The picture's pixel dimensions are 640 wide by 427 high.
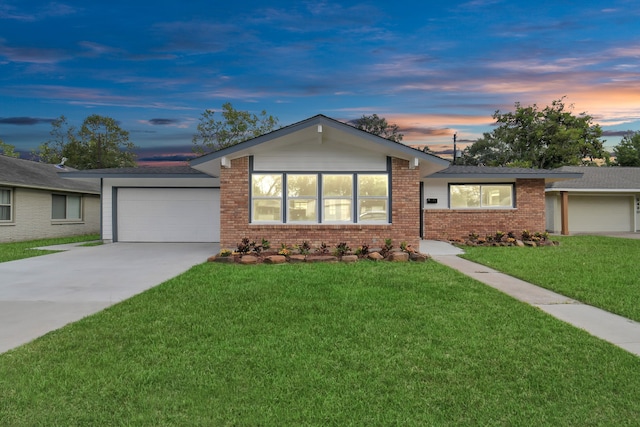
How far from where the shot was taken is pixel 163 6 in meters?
14.8

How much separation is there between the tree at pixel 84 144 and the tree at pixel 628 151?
50.7m

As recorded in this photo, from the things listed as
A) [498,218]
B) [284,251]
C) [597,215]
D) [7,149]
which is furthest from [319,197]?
[7,149]

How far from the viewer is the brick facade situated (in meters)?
16.2

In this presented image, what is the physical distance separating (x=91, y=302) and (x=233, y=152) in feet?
19.5

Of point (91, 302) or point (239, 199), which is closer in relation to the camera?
point (91, 302)

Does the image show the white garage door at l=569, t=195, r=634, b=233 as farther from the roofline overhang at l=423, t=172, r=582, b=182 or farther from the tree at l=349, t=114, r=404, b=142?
the tree at l=349, t=114, r=404, b=142

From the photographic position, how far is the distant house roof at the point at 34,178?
15992 mm

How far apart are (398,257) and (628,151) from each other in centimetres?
3988

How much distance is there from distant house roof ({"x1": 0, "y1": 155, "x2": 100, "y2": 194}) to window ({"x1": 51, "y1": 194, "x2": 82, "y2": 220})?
0.61 metres

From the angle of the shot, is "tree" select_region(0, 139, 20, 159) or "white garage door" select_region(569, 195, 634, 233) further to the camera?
"tree" select_region(0, 139, 20, 159)

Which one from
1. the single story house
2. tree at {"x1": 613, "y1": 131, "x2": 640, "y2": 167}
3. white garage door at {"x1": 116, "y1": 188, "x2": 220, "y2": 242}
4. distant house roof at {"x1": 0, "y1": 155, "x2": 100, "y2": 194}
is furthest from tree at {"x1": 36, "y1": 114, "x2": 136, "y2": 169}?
tree at {"x1": 613, "y1": 131, "x2": 640, "y2": 167}

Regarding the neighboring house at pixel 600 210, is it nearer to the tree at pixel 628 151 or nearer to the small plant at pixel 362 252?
the small plant at pixel 362 252

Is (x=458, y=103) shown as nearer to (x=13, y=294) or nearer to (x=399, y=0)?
(x=399, y=0)

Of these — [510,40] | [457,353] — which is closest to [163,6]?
[510,40]
